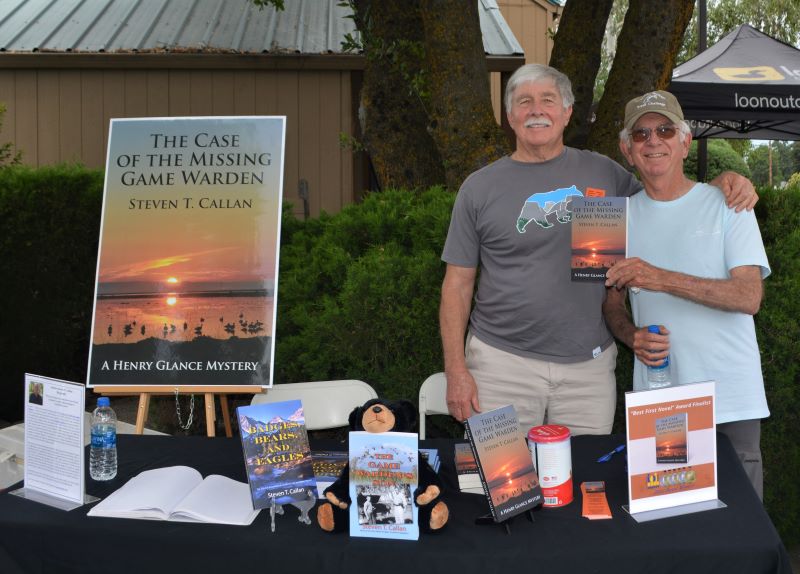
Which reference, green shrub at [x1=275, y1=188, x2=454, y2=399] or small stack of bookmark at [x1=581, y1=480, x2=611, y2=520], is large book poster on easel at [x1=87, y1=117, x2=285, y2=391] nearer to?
green shrub at [x1=275, y1=188, x2=454, y2=399]

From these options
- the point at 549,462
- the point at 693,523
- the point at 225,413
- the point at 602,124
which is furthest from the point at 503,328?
the point at 602,124

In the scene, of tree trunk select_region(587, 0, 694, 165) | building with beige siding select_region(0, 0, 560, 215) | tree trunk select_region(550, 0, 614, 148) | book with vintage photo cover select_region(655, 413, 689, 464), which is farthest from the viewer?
building with beige siding select_region(0, 0, 560, 215)

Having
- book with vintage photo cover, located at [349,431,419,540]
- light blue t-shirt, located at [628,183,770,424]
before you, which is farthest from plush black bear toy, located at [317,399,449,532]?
light blue t-shirt, located at [628,183,770,424]

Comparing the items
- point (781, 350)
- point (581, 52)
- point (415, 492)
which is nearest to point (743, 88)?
point (581, 52)

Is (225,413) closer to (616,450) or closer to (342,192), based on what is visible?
(616,450)

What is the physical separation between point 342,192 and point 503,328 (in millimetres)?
5614

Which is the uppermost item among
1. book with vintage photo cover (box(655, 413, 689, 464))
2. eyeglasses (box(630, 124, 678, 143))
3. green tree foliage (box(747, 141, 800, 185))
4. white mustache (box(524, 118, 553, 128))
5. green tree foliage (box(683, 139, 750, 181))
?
green tree foliage (box(747, 141, 800, 185))

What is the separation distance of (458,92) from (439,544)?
116 inches

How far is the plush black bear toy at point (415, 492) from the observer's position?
6.31ft

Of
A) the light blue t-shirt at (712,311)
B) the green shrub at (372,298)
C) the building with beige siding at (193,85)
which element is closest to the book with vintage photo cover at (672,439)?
the light blue t-shirt at (712,311)

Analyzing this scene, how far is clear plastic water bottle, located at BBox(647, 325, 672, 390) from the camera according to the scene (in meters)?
2.39

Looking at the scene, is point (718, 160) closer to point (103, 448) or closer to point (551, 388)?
point (551, 388)

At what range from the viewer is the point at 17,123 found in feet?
27.4

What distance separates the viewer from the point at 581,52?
16.1 feet
